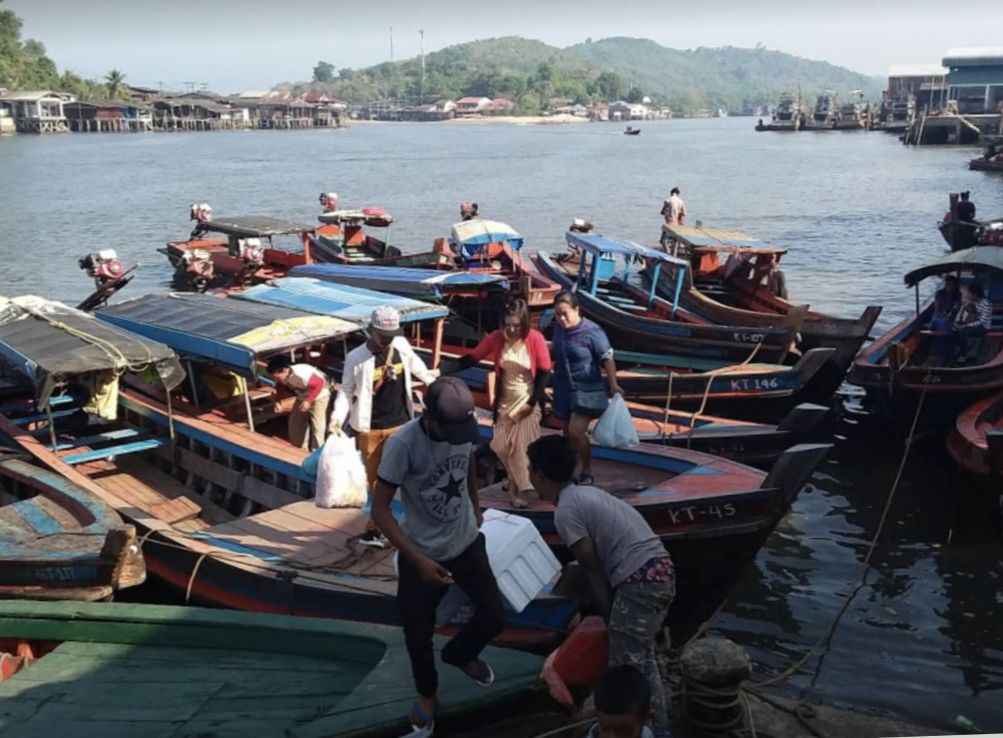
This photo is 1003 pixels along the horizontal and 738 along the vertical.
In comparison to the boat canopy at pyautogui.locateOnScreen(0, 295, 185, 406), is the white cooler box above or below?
below

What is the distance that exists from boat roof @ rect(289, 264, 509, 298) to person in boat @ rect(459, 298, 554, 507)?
13.5 feet

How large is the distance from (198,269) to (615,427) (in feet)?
49.8

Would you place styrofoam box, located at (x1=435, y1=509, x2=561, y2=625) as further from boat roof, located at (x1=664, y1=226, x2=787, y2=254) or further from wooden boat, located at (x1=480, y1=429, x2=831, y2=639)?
boat roof, located at (x1=664, y1=226, x2=787, y2=254)

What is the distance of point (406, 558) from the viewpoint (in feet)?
13.7

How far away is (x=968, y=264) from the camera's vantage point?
11875 mm

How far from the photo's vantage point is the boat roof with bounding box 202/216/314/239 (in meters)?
17.3

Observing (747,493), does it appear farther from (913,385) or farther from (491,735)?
(913,385)

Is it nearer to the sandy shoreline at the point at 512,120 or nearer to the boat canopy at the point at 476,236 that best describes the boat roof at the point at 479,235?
the boat canopy at the point at 476,236

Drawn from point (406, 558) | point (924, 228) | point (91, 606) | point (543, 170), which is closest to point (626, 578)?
point (406, 558)

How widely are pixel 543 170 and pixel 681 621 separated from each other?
5191 cm

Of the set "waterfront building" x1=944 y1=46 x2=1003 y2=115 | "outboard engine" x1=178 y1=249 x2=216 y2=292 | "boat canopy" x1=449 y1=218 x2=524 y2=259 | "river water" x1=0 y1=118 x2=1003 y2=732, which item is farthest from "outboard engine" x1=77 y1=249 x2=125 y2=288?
"waterfront building" x1=944 y1=46 x2=1003 y2=115

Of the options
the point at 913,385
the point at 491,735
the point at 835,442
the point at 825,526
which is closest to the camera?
the point at 491,735

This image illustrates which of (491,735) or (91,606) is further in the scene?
(91,606)

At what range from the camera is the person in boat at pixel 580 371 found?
7.04 meters
